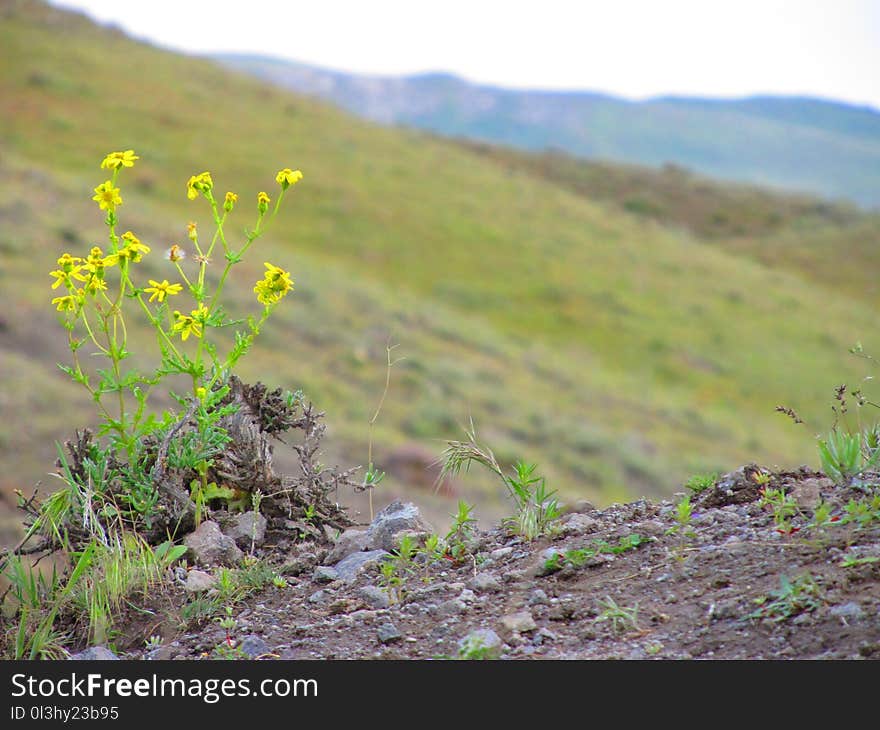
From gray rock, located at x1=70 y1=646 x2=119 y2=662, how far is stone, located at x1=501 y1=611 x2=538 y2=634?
3.60 ft

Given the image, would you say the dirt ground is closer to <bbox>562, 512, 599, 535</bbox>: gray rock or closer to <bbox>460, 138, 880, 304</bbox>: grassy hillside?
<bbox>562, 512, 599, 535</bbox>: gray rock

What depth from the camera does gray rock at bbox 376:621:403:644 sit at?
2.59 m

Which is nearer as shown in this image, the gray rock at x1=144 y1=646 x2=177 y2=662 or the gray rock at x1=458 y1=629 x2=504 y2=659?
the gray rock at x1=458 y1=629 x2=504 y2=659

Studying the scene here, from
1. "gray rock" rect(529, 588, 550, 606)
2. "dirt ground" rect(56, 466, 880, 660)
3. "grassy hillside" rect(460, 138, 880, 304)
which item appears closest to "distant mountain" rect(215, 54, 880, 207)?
"grassy hillside" rect(460, 138, 880, 304)

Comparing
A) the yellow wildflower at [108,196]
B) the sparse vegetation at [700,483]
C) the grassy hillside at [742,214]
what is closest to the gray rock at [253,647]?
the yellow wildflower at [108,196]

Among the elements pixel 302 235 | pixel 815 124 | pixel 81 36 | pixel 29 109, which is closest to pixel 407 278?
pixel 302 235

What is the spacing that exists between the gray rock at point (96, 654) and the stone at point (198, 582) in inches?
13.4

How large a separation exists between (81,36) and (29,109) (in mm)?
10097

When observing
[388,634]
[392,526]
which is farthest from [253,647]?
[392,526]

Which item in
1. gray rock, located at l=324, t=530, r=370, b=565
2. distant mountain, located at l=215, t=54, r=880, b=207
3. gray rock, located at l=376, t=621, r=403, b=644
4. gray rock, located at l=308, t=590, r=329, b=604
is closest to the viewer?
gray rock, located at l=376, t=621, r=403, b=644

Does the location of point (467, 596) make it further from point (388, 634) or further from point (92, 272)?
point (92, 272)

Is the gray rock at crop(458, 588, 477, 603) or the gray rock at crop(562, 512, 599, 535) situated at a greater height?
the gray rock at crop(562, 512, 599, 535)

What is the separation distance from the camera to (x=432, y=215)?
30969 millimetres

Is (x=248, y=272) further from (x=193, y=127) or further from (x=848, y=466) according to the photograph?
(x=848, y=466)
